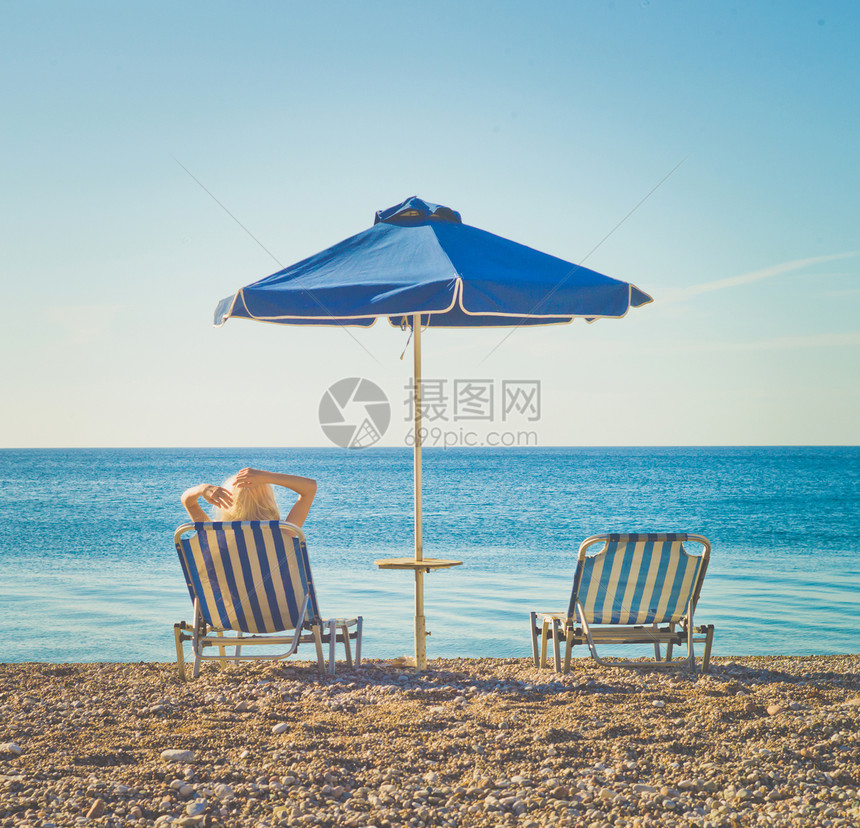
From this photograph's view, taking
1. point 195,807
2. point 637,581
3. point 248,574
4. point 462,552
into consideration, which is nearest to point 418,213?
point 248,574

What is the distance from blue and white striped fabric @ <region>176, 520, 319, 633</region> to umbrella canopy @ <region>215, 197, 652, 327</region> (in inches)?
42.5

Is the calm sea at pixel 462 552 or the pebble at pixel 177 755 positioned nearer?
the pebble at pixel 177 755

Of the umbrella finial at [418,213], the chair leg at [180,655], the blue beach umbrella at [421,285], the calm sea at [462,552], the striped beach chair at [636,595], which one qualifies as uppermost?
the umbrella finial at [418,213]

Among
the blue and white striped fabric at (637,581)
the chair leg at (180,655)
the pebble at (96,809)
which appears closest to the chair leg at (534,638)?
the blue and white striped fabric at (637,581)

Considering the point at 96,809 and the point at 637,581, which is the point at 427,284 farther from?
the point at 96,809

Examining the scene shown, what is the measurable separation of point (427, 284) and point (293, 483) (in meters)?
1.45

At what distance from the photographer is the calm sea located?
297 inches

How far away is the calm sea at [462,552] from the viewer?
7.54m

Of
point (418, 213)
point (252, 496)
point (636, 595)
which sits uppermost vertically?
point (418, 213)

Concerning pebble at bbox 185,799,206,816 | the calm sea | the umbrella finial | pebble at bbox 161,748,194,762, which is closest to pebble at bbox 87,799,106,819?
pebble at bbox 185,799,206,816

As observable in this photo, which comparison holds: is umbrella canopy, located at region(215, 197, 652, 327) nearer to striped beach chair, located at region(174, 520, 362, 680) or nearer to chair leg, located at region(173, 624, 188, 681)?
striped beach chair, located at region(174, 520, 362, 680)

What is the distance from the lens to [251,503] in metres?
4.33

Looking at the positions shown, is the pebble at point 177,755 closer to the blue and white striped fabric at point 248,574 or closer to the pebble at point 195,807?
the pebble at point 195,807

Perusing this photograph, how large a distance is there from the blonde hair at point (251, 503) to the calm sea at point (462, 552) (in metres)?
2.59
